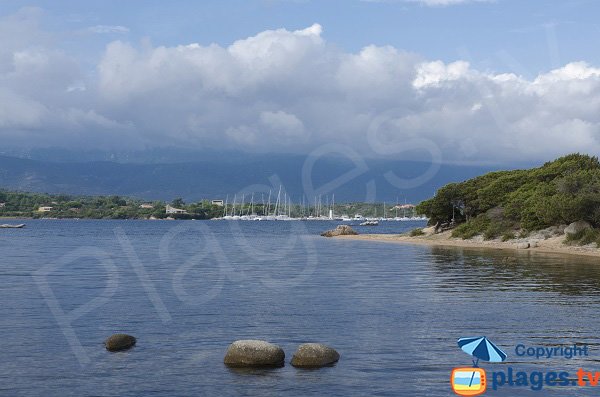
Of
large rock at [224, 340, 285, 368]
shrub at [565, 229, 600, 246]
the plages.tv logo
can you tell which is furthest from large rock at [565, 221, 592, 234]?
large rock at [224, 340, 285, 368]

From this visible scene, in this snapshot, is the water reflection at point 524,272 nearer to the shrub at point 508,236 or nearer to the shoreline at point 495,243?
the shoreline at point 495,243

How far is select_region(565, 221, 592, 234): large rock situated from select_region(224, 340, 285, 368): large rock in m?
80.5

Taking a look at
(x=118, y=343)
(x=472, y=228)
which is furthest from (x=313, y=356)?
(x=472, y=228)

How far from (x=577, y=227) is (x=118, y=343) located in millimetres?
82272

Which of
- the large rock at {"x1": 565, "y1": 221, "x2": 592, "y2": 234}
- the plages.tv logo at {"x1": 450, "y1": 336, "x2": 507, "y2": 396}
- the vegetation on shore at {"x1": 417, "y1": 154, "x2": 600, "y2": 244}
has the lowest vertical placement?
the plages.tv logo at {"x1": 450, "y1": 336, "x2": 507, "y2": 396}

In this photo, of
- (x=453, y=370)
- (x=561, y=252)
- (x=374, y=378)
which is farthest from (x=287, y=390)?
(x=561, y=252)

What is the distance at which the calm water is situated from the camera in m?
22.8

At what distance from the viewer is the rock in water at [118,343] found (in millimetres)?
27469

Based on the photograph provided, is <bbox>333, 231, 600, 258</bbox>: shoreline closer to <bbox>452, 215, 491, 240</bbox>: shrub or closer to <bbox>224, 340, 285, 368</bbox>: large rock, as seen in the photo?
<bbox>452, 215, 491, 240</bbox>: shrub

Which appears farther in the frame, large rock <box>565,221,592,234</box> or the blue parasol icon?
large rock <box>565,221,592,234</box>

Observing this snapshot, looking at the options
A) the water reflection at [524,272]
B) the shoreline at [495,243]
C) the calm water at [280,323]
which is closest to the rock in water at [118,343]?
the calm water at [280,323]

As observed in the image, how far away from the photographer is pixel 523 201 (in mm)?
113250

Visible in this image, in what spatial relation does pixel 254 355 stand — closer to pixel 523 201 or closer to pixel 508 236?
pixel 508 236

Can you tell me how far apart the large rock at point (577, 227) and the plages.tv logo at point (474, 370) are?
7640cm
